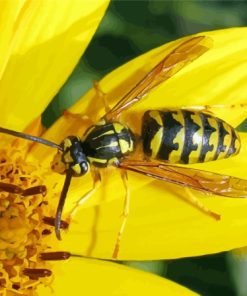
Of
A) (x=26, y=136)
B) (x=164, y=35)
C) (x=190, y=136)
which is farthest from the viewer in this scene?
(x=164, y=35)

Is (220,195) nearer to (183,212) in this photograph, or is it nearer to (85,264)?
(183,212)

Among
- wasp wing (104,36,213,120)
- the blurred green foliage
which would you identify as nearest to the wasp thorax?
wasp wing (104,36,213,120)

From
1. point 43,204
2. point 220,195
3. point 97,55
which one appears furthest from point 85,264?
point 97,55

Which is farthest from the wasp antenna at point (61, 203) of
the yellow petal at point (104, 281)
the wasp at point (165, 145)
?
the yellow petal at point (104, 281)

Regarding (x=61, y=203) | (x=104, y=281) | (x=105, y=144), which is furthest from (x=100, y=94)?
(x=104, y=281)

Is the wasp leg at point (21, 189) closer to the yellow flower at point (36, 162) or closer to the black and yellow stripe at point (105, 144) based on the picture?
the yellow flower at point (36, 162)

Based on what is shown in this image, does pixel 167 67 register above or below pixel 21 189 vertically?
above

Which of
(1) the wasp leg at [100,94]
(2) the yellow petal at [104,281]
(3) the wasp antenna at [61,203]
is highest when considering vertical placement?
(1) the wasp leg at [100,94]

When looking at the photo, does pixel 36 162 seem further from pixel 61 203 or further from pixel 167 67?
pixel 167 67
